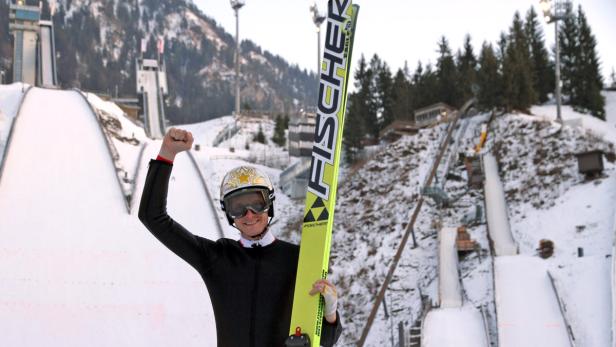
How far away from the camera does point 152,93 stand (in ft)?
205

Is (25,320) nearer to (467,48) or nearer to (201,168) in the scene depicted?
(201,168)

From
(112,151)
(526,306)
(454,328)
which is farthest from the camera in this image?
(112,151)

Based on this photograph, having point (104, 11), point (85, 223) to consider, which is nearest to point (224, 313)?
point (85, 223)

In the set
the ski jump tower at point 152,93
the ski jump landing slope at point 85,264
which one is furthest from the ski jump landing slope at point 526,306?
the ski jump tower at point 152,93

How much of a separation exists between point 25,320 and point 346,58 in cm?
1265

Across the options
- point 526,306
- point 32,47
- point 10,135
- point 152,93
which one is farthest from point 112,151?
point 32,47

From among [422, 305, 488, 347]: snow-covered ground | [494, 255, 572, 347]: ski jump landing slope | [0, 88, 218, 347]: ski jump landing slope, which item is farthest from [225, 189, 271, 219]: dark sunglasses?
[422, 305, 488, 347]: snow-covered ground

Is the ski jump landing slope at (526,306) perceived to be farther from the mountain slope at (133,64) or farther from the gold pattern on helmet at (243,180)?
the mountain slope at (133,64)

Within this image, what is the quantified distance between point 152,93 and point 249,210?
61.4 m

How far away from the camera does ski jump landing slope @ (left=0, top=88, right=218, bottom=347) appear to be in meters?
14.3

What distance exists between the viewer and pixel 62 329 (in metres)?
14.0

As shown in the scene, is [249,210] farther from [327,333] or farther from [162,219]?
[327,333]

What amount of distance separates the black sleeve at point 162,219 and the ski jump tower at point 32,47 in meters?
57.3

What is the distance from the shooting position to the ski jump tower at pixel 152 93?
56044 mm
